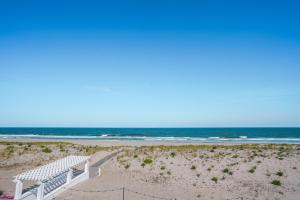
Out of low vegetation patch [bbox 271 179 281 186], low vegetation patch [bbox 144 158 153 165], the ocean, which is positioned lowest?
the ocean

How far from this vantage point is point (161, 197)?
13.7m

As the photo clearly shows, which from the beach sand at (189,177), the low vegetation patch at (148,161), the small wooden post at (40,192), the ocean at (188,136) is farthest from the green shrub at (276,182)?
the ocean at (188,136)

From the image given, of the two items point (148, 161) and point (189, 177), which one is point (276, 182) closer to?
point (189, 177)

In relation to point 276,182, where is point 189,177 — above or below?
below

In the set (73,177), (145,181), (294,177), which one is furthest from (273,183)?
(73,177)

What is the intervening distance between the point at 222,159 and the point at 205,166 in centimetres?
272

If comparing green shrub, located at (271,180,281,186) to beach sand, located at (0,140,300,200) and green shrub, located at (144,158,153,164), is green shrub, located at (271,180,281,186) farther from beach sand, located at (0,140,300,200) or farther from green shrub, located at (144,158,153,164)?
green shrub, located at (144,158,153,164)

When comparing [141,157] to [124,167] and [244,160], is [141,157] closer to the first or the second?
[124,167]

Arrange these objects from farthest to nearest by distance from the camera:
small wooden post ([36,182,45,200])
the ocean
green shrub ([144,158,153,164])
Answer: the ocean < green shrub ([144,158,153,164]) < small wooden post ([36,182,45,200])

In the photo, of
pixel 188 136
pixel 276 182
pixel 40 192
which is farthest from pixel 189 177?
pixel 188 136

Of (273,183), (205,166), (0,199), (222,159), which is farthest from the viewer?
(222,159)

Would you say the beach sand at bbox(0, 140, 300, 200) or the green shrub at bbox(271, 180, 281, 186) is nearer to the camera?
the beach sand at bbox(0, 140, 300, 200)

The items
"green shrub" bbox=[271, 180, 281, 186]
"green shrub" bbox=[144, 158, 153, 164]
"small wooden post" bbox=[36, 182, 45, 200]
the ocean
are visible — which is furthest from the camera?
the ocean

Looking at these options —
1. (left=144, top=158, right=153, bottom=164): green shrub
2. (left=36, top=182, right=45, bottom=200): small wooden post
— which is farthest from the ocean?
(left=36, top=182, right=45, bottom=200): small wooden post
